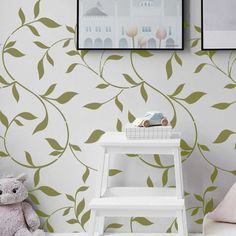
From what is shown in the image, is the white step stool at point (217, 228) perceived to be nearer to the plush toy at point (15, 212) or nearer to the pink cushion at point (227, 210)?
the pink cushion at point (227, 210)

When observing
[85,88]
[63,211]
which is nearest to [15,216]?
[63,211]

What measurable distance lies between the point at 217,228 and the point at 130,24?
1.02 m

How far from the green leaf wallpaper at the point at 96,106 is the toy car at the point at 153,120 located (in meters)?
0.18

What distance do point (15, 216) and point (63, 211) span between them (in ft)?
0.78

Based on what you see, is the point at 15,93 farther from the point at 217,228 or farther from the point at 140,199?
the point at 217,228

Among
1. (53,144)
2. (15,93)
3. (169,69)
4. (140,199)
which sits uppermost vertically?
(169,69)

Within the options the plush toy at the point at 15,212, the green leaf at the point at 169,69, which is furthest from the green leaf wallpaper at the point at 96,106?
the plush toy at the point at 15,212

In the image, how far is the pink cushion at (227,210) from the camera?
1985 millimetres

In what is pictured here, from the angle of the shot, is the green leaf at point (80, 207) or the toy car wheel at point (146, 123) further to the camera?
the green leaf at point (80, 207)

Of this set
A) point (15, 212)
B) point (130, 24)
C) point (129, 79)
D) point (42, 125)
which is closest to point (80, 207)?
point (15, 212)

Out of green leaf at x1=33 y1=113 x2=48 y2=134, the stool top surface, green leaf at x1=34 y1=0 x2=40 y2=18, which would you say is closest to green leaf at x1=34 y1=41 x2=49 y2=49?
green leaf at x1=34 y1=0 x2=40 y2=18

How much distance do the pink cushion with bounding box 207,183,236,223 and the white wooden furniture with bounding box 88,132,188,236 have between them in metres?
0.23

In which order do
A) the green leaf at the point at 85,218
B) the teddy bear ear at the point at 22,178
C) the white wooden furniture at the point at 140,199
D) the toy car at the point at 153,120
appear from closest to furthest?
the white wooden furniture at the point at 140,199
the toy car at the point at 153,120
the teddy bear ear at the point at 22,178
the green leaf at the point at 85,218

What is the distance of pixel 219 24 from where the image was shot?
2.06 metres
